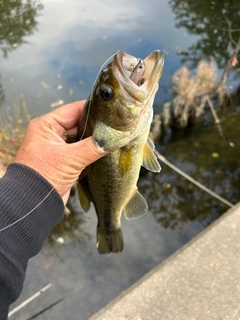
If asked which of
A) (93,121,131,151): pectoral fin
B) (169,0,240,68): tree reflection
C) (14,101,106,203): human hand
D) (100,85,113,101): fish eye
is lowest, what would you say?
(169,0,240,68): tree reflection

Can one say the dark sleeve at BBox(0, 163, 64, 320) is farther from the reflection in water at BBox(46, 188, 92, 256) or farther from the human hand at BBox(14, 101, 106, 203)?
the reflection in water at BBox(46, 188, 92, 256)

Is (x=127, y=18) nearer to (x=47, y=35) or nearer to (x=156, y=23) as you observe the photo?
(x=156, y=23)

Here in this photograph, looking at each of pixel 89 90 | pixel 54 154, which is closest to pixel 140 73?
pixel 54 154

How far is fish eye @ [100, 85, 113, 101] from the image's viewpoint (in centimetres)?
164

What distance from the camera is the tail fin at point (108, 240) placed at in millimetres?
2303

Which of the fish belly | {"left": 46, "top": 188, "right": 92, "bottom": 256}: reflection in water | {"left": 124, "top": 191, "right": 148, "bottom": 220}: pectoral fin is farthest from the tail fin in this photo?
{"left": 46, "top": 188, "right": 92, "bottom": 256}: reflection in water

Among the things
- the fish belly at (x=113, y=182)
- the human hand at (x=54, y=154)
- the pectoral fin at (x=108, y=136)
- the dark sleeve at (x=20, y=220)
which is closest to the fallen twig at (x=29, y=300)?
the fish belly at (x=113, y=182)

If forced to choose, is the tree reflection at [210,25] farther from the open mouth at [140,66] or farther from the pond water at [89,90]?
the open mouth at [140,66]

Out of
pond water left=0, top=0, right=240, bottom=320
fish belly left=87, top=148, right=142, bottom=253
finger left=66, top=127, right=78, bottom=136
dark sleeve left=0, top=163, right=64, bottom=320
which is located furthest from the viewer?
pond water left=0, top=0, right=240, bottom=320

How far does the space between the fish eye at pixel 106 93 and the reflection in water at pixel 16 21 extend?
6848 mm

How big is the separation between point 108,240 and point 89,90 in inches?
183

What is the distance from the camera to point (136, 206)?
2.19m

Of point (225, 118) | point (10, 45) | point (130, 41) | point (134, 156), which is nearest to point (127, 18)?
point (130, 41)

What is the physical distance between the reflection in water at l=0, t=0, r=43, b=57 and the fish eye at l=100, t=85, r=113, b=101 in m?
6.85
